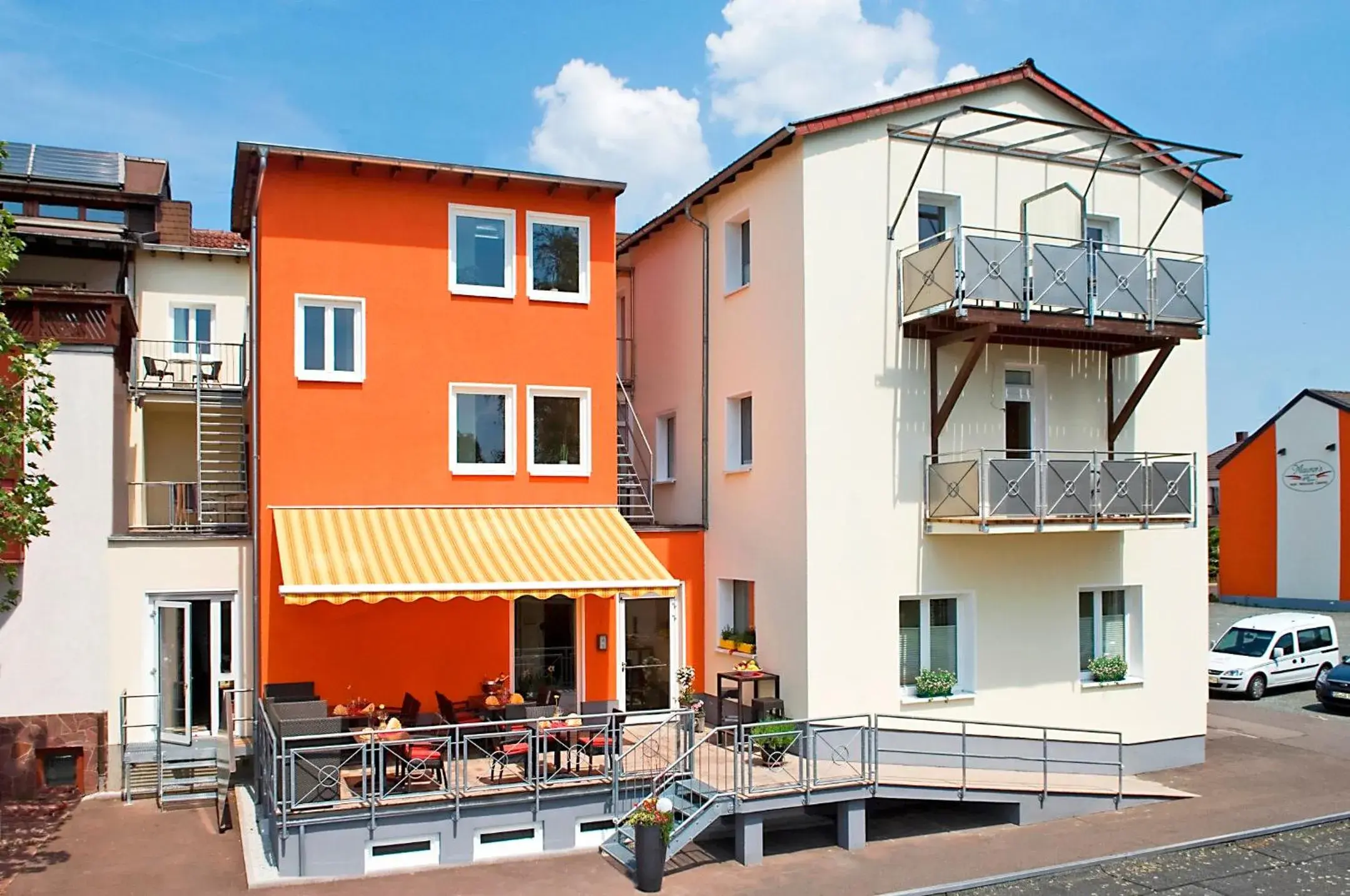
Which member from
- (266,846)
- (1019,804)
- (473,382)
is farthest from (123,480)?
(1019,804)

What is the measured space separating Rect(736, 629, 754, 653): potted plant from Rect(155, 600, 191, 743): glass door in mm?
9679

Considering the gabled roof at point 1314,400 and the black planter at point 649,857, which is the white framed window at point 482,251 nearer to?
the black planter at point 649,857

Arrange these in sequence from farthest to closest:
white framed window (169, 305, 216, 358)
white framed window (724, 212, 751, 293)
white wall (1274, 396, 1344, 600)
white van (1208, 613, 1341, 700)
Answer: white wall (1274, 396, 1344, 600) → white van (1208, 613, 1341, 700) → white framed window (169, 305, 216, 358) → white framed window (724, 212, 751, 293)

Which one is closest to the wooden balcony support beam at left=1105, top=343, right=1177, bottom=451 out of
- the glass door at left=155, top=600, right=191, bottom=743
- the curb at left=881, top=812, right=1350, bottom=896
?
the curb at left=881, top=812, right=1350, bottom=896

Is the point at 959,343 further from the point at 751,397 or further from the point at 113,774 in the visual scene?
the point at 113,774

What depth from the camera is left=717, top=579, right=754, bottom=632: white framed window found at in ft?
67.5

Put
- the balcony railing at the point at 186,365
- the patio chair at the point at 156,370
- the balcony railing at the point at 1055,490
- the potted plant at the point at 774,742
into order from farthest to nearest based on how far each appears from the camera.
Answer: the balcony railing at the point at 186,365 → the patio chair at the point at 156,370 → the balcony railing at the point at 1055,490 → the potted plant at the point at 774,742

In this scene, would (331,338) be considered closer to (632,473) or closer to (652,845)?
(632,473)

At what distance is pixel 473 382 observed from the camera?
19.3m

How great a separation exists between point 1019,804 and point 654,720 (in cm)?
651

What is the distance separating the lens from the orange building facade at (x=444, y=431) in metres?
17.7

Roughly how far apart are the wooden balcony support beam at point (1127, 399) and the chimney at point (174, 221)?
913 inches

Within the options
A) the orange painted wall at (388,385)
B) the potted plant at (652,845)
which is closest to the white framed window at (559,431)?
the orange painted wall at (388,385)

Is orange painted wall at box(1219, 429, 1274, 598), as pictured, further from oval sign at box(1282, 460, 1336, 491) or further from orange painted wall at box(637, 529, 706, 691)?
orange painted wall at box(637, 529, 706, 691)
